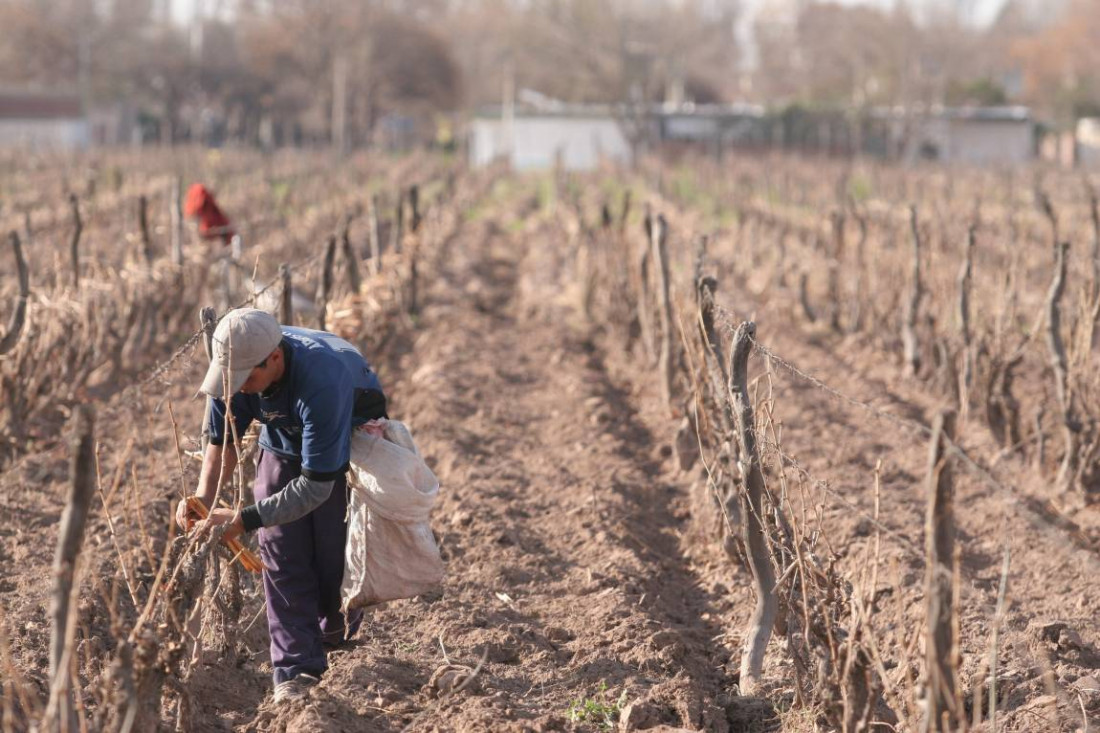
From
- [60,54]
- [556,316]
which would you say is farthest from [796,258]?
[60,54]

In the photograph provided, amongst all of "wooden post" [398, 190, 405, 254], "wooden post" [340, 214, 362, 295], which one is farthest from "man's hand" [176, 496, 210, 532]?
"wooden post" [398, 190, 405, 254]

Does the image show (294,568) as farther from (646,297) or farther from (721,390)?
(646,297)

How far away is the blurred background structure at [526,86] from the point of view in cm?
4491

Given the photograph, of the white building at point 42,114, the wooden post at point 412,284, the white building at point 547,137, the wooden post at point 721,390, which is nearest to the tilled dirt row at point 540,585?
the wooden post at point 721,390

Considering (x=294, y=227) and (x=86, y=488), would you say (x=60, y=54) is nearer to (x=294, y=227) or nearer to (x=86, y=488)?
(x=294, y=227)

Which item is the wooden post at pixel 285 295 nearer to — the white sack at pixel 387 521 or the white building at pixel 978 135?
the white sack at pixel 387 521

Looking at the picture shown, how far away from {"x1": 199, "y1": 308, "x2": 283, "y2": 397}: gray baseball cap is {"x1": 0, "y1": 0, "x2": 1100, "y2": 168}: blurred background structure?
1355 inches

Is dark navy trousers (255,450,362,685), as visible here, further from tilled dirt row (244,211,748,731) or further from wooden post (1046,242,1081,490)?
wooden post (1046,242,1081,490)

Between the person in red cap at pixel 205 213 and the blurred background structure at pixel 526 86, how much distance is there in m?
27.9

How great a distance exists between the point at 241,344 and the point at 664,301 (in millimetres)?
Result: 4445

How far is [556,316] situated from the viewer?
1164 cm

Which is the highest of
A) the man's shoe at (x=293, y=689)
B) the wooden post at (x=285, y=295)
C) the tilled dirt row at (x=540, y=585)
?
the wooden post at (x=285, y=295)

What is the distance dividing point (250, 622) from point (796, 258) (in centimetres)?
1010

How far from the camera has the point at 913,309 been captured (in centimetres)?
848
